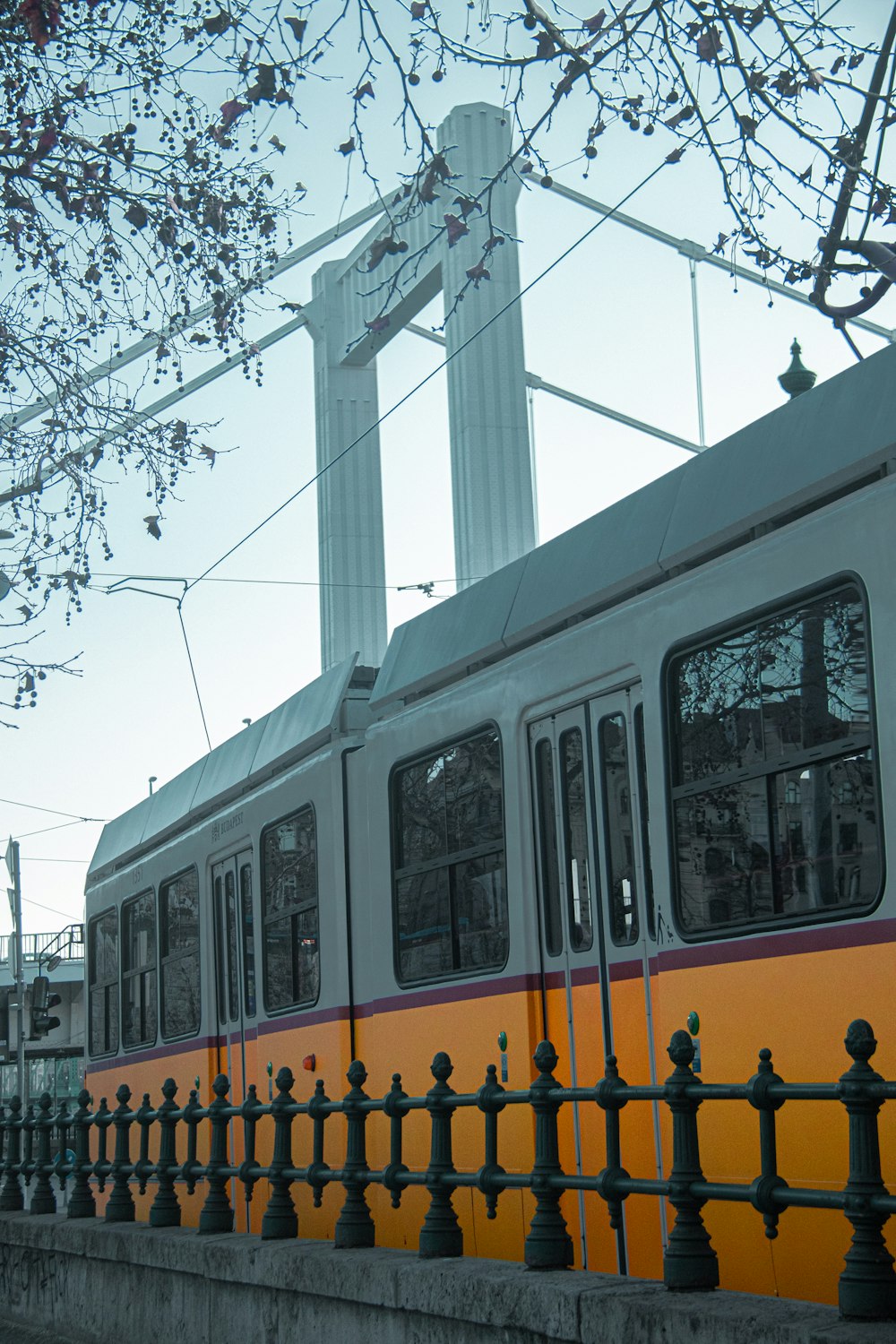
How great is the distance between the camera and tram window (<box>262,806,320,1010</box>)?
963cm

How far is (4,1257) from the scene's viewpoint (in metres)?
12.1

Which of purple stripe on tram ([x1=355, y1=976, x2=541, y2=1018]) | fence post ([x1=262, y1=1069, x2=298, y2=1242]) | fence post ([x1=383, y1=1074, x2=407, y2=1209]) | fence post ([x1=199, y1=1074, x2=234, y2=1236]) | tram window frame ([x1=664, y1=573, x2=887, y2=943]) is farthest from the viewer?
fence post ([x1=199, y1=1074, x2=234, y2=1236])

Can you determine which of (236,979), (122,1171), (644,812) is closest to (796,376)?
(644,812)

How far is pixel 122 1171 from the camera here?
10.7 m

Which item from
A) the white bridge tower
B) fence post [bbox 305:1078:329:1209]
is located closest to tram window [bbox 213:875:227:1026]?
fence post [bbox 305:1078:329:1209]

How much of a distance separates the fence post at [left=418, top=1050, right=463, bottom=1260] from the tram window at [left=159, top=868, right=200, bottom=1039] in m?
5.16

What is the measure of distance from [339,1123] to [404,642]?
2568mm

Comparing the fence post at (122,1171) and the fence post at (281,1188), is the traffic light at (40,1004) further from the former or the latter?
the fence post at (281,1188)

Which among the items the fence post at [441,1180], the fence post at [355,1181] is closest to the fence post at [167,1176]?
the fence post at [355,1181]

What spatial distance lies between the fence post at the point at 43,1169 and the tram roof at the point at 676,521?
16.3ft

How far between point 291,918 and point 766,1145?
554 cm

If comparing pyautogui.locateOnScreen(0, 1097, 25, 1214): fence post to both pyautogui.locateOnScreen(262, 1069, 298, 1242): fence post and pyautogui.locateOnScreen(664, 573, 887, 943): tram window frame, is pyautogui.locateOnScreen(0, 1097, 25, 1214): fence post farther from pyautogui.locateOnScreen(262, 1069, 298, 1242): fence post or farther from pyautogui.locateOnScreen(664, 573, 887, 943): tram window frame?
pyautogui.locateOnScreen(664, 573, 887, 943): tram window frame

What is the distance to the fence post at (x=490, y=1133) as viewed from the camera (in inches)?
247

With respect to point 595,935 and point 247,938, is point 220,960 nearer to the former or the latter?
point 247,938
